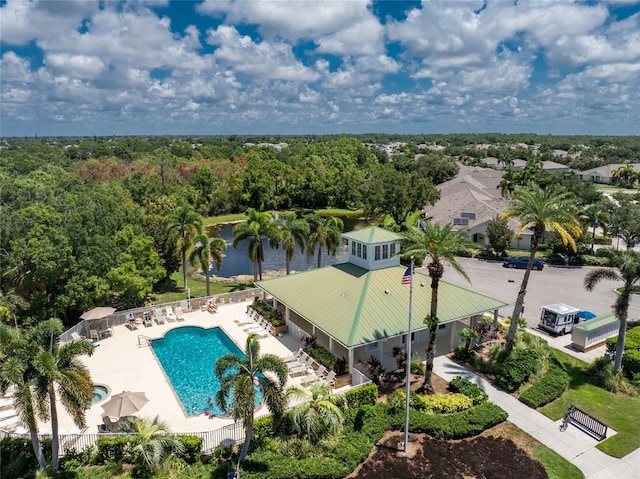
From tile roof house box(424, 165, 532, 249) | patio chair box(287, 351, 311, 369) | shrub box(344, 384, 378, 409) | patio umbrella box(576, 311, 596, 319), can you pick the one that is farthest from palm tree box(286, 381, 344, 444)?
tile roof house box(424, 165, 532, 249)

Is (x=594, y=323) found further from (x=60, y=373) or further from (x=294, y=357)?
(x=60, y=373)

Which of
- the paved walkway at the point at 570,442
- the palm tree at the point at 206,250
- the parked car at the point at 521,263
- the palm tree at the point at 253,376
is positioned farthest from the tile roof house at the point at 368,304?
the parked car at the point at 521,263

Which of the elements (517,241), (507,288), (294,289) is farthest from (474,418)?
(517,241)

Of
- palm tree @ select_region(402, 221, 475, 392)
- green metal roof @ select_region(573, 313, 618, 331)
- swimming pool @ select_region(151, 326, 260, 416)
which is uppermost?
palm tree @ select_region(402, 221, 475, 392)

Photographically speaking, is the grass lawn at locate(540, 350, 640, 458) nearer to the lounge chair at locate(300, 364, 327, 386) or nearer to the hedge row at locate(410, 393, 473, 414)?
the hedge row at locate(410, 393, 473, 414)

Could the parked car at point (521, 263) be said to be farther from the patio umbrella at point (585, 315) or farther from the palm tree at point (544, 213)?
the palm tree at point (544, 213)

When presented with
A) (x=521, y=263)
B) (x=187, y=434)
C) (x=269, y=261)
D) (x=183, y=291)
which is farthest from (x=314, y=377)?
(x=521, y=263)
